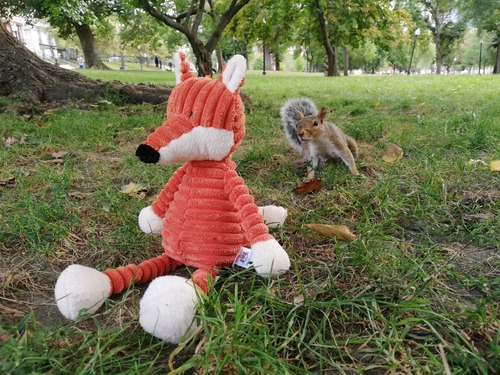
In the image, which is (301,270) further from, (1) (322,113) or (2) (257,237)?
(1) (322,113)

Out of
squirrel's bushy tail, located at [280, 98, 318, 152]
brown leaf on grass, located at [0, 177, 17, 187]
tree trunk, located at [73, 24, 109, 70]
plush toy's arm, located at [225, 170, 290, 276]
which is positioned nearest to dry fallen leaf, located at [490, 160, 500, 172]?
squirrel's bushy tail, located at [280, 98, 318, 152]

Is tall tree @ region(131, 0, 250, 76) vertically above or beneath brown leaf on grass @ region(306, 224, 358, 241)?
above

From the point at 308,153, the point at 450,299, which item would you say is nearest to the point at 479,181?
the point at 308,153

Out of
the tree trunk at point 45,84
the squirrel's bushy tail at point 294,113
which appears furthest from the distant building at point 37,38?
the squirrel's bushy tail at point 294,113

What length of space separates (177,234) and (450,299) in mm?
936

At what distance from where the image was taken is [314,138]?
253cm

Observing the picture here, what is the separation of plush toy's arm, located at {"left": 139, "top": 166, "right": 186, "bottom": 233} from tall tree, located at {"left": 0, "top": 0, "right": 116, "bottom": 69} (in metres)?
7.28

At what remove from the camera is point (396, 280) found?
125cm

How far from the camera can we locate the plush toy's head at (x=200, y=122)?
1252 millimetres

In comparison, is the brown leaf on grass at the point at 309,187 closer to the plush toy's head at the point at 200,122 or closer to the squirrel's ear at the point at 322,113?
the squirrel's ear at the point at 322,113

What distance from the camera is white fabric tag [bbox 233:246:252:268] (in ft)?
Result: 4.42

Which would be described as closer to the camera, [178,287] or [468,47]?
[178,287]

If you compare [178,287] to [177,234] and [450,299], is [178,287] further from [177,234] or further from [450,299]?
[450,299]

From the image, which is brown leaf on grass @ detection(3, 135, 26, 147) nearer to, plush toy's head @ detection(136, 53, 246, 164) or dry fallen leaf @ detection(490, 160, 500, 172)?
plush toy's head @ detection(136, 53, 246, 164)
